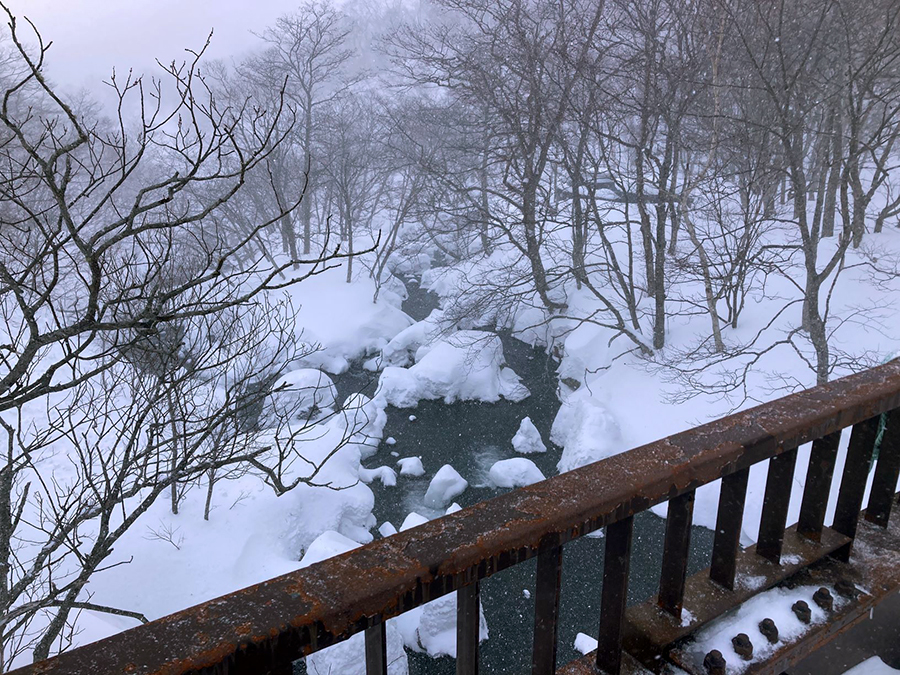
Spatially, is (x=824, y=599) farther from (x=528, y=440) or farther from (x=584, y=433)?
(x=528, y=440)

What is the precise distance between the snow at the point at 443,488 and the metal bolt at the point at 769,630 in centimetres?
1061

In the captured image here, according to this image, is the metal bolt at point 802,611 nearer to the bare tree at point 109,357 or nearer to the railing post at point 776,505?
the railing post at point 776,505

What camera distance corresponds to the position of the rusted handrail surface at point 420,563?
0.80 metres

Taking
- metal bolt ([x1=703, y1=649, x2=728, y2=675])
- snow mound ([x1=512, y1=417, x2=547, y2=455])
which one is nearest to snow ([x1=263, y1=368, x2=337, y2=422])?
snow mound ([x1=512, y1=417, x2=547, y2=455])

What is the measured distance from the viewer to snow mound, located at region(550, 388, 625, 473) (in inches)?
500

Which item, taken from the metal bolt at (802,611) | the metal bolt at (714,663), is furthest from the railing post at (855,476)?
the metal bolt at (714,663)

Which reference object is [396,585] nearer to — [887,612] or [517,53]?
[887,612]

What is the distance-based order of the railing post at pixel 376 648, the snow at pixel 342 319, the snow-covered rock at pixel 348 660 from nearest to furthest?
the railing post at pixel 376 648 < the snow-covered rock at pixel 348 660 < the snow at pixel 342 319

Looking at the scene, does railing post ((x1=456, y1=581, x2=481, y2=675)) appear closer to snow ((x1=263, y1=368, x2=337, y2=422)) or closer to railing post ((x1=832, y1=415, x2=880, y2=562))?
railing post ((x1=832, y1=415, x2=880, y2=562))

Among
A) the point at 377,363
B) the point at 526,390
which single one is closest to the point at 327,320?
the point at 377,363

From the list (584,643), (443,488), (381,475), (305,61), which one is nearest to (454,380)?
(381,475)

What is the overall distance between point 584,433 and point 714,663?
475 inches

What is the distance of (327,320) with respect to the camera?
21312 millimetres

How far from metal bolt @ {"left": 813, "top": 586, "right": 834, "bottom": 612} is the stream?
23.6 feet
